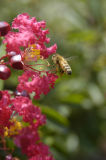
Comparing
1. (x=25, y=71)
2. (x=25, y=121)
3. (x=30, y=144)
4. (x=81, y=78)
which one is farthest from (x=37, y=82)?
(x=81, y=78)

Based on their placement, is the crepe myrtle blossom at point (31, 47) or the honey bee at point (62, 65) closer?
the crepe myrtle blossom at point (31, 47)

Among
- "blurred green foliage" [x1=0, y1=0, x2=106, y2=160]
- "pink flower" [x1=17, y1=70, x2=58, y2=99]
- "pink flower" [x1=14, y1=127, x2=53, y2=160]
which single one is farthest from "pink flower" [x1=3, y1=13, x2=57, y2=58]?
"blurred green foliage" [x1=0, y1=0, x2=106, y2=160]

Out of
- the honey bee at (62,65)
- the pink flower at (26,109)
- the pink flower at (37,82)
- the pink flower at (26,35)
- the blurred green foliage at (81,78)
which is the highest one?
the pink flower at (26,35)

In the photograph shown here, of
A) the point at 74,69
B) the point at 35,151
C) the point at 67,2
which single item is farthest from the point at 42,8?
the point at 35,151

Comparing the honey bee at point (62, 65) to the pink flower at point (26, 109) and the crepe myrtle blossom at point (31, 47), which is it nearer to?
the crepe myrtle blossom at point (31, 47)

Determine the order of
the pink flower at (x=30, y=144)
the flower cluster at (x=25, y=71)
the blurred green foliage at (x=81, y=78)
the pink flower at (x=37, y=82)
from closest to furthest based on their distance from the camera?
1. the flower cluster at (x=25, y=71)
2. the pink flower at (x=37, y=82)
3. the pink flower at (x=30, y=144)
4. the blurred green foliage at (x=81, y=78)

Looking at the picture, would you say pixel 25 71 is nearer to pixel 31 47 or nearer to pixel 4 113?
pixel 31 47

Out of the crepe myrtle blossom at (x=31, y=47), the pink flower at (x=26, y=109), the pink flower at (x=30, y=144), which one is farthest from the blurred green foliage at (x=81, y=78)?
the crepe myrtle blossom at (x=31, y=47)

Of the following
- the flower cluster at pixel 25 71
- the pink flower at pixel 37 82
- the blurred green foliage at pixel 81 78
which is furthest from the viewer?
the blurred green foliage at pixel 81 78

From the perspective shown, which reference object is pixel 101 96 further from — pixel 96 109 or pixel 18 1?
pixel 18 1
